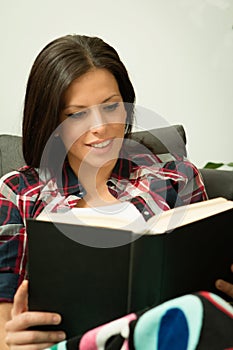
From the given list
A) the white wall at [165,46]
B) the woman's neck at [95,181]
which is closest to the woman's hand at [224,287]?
the woman's neck at [95,181]

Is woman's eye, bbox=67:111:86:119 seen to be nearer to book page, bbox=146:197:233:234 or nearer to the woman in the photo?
the woman

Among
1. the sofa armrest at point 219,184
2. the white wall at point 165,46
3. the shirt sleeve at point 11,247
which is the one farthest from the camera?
the white wall at point 165,46

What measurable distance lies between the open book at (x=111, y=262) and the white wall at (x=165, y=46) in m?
1.17

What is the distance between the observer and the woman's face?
3.36 feet

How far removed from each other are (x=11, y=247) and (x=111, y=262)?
1.25ft

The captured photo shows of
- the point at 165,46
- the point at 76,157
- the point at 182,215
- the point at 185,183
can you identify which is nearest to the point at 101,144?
the point at 76,157

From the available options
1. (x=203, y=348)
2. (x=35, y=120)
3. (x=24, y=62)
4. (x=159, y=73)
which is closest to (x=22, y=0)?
(x=24, y=62)

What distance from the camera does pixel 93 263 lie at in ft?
2.32

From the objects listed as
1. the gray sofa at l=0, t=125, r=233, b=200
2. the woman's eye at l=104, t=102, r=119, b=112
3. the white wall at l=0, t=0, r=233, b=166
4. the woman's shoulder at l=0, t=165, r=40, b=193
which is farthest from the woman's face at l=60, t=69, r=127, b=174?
the white wall at l=0, t=0, r=233, b=166

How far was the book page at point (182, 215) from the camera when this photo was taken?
70cm

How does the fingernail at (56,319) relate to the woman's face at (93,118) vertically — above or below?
below

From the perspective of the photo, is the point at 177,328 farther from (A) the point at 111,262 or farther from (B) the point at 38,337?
(B) the point at 38,337

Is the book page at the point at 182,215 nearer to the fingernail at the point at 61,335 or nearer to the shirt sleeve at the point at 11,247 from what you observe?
the fingernail at the point at 61,335

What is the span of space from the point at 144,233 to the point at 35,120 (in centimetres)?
53
